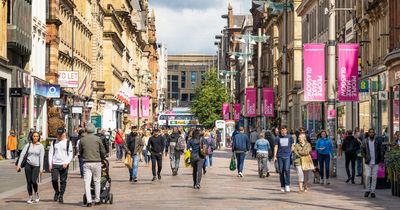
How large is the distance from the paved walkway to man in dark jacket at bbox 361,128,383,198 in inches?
14.4

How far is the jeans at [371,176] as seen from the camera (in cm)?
2372

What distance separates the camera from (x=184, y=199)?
73.6ft

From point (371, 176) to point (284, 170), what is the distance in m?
2.81

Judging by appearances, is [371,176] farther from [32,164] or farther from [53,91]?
[53,91]

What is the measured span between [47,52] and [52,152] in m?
37.7

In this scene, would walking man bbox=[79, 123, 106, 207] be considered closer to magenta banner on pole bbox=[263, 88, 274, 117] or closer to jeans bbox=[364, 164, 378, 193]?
jeans bbox=[364, 164, 378, 193]

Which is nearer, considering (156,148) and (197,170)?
(197,170)

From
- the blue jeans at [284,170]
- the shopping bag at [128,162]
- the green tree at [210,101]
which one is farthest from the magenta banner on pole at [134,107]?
the blue jeans at [284,170]

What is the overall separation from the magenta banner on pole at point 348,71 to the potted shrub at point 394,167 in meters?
9.73

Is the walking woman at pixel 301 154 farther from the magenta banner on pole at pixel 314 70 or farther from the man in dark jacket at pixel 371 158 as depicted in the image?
the magenta banner on pole at pixel 314 70

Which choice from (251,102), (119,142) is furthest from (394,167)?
(251,102)

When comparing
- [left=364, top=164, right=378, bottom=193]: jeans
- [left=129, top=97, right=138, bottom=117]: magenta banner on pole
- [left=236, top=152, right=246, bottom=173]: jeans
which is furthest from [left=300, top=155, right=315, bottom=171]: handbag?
[left=129, top=97, right=138, bottom=117]: magenta banner on pole

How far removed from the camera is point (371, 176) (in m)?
23.9

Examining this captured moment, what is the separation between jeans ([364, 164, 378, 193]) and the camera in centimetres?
2372
